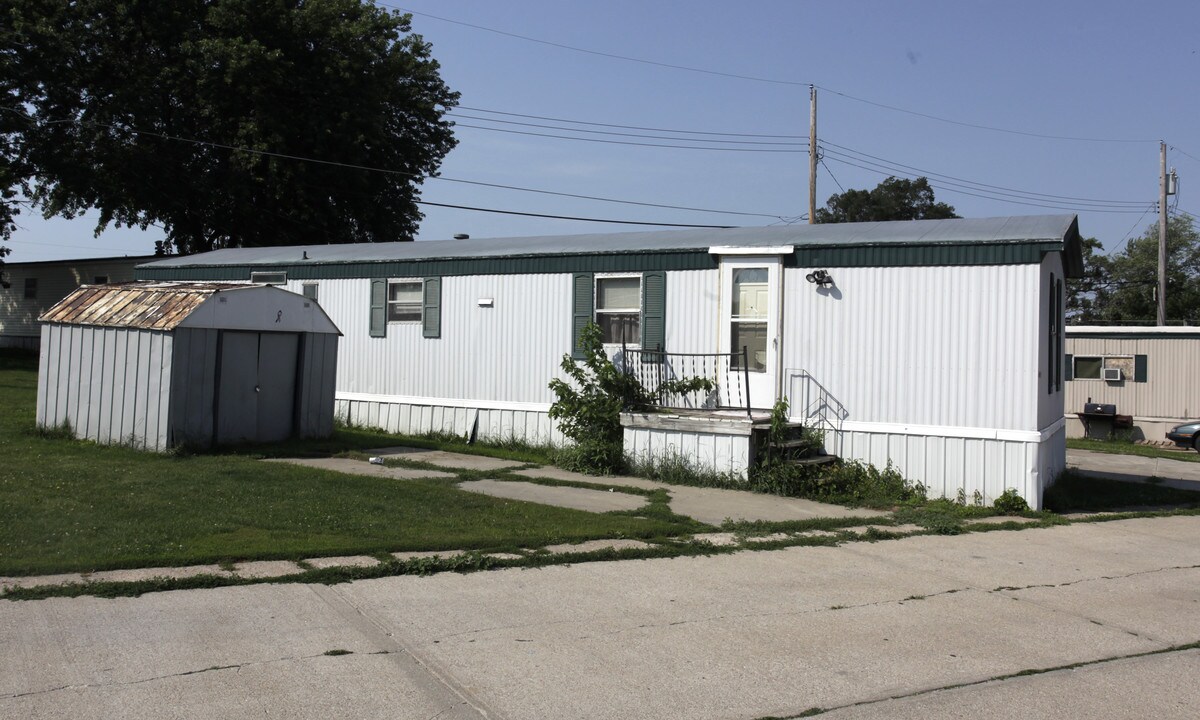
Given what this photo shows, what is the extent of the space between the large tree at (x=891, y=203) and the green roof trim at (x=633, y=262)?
3806 cm

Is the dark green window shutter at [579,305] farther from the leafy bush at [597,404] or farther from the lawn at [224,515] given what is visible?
the lawn at [224,515]

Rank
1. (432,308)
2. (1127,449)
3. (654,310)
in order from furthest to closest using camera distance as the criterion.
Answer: (1127,449)
(432,308)
(654,310)

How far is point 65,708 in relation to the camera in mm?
4414

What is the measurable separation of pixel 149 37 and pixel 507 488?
24.1 metres

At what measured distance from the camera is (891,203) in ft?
173

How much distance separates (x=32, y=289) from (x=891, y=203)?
129 feet

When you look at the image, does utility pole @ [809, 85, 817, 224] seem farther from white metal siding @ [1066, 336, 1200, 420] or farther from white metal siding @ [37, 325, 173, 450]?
white metal siding @ [37, 325, 173, 450]

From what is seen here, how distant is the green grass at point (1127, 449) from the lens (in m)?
21.4

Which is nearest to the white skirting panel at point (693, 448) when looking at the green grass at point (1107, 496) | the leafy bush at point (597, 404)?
the leafy bush at point (597, 404)

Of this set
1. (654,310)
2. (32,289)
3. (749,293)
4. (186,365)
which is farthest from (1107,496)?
(32,289)

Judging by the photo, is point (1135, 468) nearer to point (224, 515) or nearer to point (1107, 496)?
point (1107, 496)

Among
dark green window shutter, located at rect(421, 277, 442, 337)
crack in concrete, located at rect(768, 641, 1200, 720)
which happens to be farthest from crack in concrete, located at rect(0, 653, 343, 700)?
dark green window shutter, located at rect(421, 277, 442, 337)

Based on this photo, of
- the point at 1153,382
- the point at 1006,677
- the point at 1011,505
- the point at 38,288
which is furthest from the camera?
the point at 38,288

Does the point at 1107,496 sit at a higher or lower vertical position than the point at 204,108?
lower
